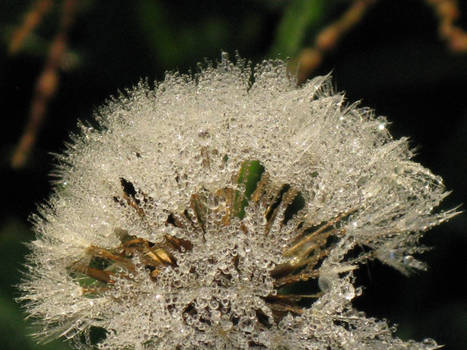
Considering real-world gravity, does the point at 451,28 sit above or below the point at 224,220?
above

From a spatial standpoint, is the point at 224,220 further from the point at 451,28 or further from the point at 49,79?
the point at 451,28

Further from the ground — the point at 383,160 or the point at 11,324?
Answer: the point at 383,160

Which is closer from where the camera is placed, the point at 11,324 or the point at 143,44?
the point at 11,324

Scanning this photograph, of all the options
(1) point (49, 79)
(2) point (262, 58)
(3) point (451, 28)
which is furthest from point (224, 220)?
(2) point (262, 58)

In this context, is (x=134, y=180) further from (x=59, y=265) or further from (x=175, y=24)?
(x=175, y=24)

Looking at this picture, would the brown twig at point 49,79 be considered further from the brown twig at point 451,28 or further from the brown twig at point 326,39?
the brown twig at point 451,28

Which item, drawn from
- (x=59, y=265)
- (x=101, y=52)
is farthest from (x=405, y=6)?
(x=59, y=265)

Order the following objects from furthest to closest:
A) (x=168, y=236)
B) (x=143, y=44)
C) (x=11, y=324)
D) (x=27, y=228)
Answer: (x=143, y=44) → (x=27, y=228) → (x=11, y=324) → (x=168, y=236)
